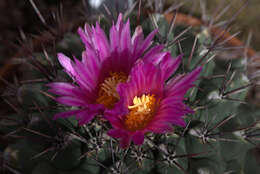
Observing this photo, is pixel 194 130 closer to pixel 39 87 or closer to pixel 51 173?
pixel 51 173

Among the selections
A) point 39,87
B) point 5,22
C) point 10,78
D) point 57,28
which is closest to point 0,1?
point 5,22

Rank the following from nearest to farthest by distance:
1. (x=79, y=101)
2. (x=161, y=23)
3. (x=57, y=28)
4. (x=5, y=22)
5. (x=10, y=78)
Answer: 1. (x=79, y=101)
2. (x=161, y=23)
3. (x=57, y=28)
4. (x=10, y=78)
5. (x=5, y=22)

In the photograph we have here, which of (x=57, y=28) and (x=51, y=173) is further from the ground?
(x=57, y=28)

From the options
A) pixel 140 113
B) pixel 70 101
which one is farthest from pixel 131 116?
pixel 70 101

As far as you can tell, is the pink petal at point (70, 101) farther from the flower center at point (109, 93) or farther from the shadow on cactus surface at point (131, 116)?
the flower center at point (109, 93)

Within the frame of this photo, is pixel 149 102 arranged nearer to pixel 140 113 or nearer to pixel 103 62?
pixel 140 113

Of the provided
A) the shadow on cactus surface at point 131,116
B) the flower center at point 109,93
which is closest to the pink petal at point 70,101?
the shadow on cactus surface at point 131,116
